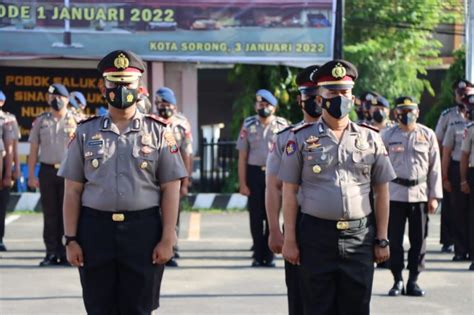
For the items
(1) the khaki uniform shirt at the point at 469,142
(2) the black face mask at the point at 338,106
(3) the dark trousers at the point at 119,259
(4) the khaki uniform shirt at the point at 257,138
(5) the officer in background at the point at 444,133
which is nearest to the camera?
(3) the dark trousers at the point at 119,259

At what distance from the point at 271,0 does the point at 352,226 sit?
1097 centimetres

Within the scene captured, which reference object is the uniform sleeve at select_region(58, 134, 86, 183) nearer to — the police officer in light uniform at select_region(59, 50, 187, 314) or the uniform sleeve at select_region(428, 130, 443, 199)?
the police officer in light uniform at select_region(59, 50, 187, 314)

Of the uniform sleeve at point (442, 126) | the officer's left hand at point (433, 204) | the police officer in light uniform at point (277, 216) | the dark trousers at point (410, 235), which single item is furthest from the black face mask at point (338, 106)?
the uniform sleeve at point (442, 126)

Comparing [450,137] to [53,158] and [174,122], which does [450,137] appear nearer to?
[174,122]

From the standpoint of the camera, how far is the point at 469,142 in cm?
1286

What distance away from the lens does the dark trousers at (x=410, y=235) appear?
1092 cm

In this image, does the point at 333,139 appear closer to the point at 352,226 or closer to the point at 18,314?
the point at 352,226

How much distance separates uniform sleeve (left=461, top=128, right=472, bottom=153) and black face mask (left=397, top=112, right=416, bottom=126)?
2.00 m

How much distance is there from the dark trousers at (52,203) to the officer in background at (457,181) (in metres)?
4.75

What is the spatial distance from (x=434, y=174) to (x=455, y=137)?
9.14 feet

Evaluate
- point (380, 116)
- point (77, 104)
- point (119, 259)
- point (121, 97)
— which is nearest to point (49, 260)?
point (77, 104)

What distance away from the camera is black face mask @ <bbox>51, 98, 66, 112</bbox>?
13.1 meters

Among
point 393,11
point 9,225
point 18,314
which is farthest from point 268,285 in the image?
point 393,11

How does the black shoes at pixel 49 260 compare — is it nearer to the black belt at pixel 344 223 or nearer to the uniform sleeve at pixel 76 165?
the uniform sleeve at pixel 76 165
